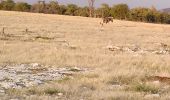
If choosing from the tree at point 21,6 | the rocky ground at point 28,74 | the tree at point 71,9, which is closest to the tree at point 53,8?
the tree at point 71,9

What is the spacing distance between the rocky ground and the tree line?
79363 mm

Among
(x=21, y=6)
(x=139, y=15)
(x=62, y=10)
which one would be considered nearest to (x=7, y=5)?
(x=21, y=6)

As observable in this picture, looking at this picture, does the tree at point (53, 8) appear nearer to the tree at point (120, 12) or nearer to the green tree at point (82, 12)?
the green tree at point (82, 12)

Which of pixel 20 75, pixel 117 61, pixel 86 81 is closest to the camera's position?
pixel 86 81

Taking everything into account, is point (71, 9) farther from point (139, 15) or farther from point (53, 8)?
point (139, 15)

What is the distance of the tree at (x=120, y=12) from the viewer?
9912 cm

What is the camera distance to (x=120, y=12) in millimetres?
100250

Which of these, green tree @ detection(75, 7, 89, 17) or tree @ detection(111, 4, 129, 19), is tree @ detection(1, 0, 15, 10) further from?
tree @ detection(111, 4, 129, 19)

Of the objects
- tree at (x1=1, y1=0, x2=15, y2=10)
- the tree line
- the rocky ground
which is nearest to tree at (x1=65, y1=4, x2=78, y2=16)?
the tree line

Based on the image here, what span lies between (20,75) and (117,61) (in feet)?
19.2

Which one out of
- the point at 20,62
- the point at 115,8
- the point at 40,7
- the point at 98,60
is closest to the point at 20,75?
the point at 20,62

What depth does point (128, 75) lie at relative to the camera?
16.0 metres

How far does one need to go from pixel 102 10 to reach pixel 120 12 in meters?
4.71

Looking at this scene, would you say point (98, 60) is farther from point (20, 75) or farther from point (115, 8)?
point (115, 8)
